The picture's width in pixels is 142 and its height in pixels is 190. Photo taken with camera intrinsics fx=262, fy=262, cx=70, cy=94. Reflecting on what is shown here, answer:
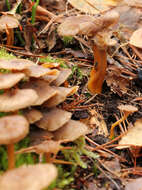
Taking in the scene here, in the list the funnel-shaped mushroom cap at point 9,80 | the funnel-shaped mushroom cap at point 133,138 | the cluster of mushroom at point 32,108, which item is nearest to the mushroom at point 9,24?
the cluster of mushroom at point 32,108

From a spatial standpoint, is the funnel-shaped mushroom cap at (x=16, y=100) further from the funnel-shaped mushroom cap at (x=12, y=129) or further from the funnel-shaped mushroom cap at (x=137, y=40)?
the funnel-shaped mushroom cap at (x=137, y=40)

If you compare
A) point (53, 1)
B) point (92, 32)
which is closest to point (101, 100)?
point (92, 32)

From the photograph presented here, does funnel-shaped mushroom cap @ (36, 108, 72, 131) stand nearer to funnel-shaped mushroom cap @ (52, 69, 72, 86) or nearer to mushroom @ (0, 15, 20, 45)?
funnel-shaped mushroom cap @ (52, 69, 72, 86)

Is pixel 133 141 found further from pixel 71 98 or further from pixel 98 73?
pixel 98 73

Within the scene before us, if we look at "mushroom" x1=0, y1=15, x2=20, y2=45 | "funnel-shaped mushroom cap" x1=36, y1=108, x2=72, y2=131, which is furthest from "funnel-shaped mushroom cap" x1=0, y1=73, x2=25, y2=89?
"mushroom" x1=0, y1=15, x2=20, y2=45

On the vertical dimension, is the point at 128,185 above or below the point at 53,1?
below

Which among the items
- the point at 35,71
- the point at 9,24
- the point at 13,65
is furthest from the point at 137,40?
the point at 9,24

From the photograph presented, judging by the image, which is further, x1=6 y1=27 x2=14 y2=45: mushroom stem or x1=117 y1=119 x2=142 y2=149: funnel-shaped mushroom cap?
x1=6 y1=27 x2=14 y2=45: mushroom stem

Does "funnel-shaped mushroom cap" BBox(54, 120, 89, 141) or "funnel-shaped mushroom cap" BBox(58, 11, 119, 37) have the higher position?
"funnel-shaped mushroom cap" BBox(58, 11, 119, 37)

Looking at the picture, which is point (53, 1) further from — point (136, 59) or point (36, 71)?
point (36, 71)
